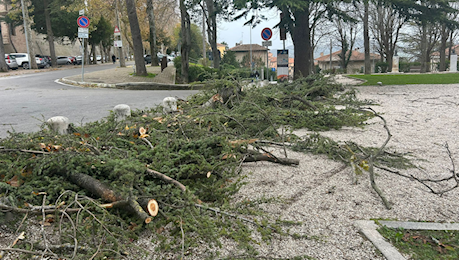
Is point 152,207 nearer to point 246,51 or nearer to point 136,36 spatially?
point 136,36

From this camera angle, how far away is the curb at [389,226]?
2127 millimetres

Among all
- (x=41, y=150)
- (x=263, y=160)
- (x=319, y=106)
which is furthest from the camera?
(x=319, y=106)

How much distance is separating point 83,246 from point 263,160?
7.21 ft

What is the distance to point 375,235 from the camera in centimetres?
235

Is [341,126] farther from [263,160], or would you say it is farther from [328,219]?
[328,219]

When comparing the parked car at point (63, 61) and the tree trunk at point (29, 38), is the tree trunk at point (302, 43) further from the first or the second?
the parked car at point (63, 61)

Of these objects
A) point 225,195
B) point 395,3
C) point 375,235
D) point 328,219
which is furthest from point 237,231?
point 395,3

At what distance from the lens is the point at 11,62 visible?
34312 millimetres

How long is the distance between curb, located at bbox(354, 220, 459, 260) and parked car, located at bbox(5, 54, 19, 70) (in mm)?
39439

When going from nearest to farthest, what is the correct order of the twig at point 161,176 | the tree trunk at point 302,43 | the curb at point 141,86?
the twig at point 161,176 < the tree trunk at point 302,43 < the curb at point 141,86

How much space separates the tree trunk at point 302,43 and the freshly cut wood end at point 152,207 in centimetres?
1217

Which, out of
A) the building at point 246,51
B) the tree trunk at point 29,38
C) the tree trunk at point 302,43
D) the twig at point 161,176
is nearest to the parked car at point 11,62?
the tree trunk at point 29,38

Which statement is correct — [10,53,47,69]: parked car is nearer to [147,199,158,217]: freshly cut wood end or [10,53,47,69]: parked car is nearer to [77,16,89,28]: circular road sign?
[77,16,89,28]: circular road sign

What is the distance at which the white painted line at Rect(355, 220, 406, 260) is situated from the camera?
2.10 meters
